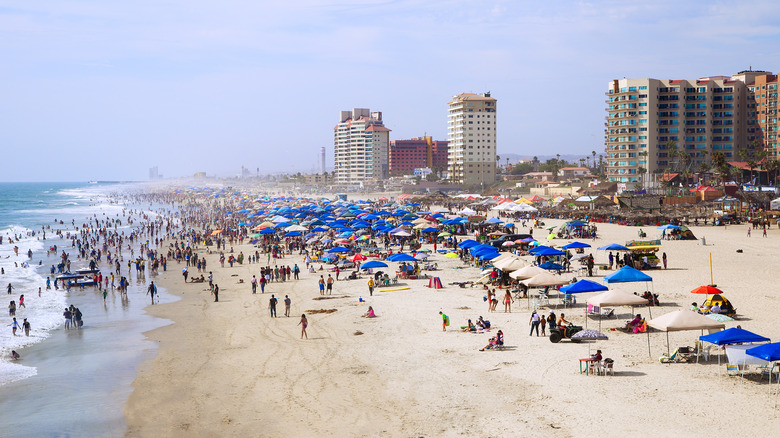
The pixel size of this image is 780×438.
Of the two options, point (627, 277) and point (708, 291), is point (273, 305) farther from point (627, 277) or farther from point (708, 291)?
point (708, 291)

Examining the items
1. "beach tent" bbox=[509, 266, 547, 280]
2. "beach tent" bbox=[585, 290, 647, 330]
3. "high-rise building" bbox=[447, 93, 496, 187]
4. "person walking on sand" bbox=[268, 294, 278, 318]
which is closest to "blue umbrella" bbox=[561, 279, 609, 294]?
"beach tent" bbox=[585, 290, 647, 330]

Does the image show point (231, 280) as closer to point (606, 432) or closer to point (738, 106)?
point (606, 432)

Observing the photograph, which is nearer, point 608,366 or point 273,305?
point 608,366

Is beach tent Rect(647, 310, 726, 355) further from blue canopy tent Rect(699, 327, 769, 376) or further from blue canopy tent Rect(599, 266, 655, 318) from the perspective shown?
blue canopy tent Rect(599, 266, 655, 318)

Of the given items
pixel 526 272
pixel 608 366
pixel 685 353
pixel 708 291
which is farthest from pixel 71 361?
pixel 708 291

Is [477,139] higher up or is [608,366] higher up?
[477,139]

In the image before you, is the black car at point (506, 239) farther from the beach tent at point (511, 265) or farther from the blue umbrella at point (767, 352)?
the blue umbrella at point (767, 352)

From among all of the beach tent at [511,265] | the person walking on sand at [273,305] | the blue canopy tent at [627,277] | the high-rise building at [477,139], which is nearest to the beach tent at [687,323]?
the blue canopy tent at [627,277]

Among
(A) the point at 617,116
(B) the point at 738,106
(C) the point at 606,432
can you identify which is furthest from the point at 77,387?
(B) the point at 738,106
